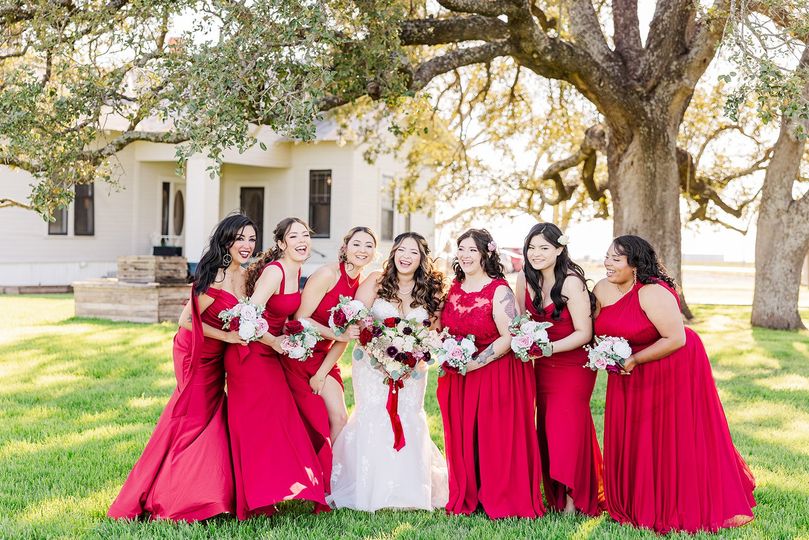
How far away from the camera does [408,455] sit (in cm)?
571

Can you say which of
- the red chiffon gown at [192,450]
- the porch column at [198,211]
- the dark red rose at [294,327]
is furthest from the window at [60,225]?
the dark red rose at [294,327]

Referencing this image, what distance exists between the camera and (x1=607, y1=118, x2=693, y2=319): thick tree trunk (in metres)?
13.0

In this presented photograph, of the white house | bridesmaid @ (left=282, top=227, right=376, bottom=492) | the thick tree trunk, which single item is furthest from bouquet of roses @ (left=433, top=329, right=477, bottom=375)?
the white house

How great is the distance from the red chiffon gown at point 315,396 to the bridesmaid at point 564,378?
56.9 inches

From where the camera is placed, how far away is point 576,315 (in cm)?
548

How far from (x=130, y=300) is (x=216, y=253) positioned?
10532 millimetres

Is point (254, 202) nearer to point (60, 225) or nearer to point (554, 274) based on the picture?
point (60, 225)

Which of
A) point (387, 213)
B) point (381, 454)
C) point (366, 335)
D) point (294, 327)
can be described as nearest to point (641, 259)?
point (366, 335)

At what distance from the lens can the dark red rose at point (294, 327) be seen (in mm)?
5391

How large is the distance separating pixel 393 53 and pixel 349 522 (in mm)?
6192

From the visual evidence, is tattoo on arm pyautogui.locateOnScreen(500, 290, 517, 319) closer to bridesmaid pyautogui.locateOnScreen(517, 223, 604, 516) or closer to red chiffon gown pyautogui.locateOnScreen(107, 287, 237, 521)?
bridesmaid pyautogui.locateOnScreen(517, 223, 604, 516)

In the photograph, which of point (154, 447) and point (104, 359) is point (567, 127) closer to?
point (104, 359)

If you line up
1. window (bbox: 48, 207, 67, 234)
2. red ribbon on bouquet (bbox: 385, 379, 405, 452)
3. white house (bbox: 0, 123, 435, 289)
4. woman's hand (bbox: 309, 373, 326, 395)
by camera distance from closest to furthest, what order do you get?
red ribbon on bouquet (bbox: 385, 379, 405, 452) < woman's hand (bbox: 309, 373, 326, 395) < white house (bbox: 0, 123, 435, 289) < window (bbox: 48, 207, 67, 234)

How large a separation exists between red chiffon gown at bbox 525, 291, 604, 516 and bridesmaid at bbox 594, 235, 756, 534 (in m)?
0.16
